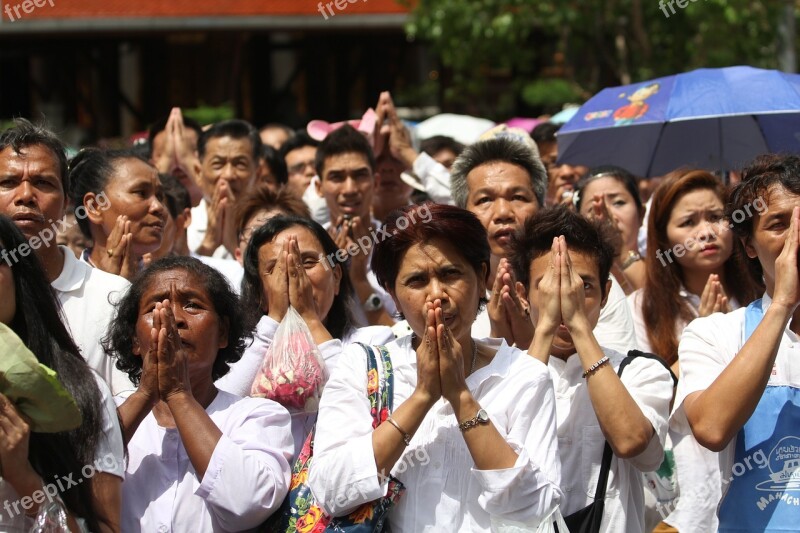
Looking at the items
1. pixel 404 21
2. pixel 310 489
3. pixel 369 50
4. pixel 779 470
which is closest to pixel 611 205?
pixel 779 470

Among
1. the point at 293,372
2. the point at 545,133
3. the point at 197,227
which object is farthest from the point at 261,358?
the point at 545,133

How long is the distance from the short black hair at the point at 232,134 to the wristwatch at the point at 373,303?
1747 millimetres

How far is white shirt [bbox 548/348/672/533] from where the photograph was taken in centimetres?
361

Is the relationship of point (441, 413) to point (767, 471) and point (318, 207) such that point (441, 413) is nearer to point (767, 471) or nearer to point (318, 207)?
point (767, 471)

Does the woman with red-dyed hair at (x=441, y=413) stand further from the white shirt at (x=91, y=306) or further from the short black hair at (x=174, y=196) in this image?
the short black hair at (x=174, y=196)

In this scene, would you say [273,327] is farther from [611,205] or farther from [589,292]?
[611,205]

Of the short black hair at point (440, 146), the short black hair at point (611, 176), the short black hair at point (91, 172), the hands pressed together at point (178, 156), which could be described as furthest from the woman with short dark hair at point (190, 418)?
the short black hair at point (440, 146)

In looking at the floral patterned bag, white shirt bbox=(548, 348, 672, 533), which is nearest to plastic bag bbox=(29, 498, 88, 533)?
the floral patterned bag

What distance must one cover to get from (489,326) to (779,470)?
1463 mm

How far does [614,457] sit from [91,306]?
1958 millimetres

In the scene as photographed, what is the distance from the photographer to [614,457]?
366cm

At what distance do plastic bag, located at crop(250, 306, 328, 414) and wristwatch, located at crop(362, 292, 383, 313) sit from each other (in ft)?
5.05

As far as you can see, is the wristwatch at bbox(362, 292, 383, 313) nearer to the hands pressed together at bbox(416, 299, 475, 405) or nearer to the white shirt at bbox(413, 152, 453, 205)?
the white shirt at bbox(413, 152, 453, 205)

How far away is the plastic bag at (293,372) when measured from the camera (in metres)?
3.78
